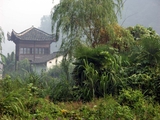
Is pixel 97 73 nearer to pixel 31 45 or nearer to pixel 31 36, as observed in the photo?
pixel 31 45

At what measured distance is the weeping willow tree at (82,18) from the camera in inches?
322

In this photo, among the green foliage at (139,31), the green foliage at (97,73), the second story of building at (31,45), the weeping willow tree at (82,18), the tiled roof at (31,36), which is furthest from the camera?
the second story of building at (31,45)

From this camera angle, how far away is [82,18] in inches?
323

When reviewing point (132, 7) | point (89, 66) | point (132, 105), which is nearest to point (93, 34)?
point (89, 66)

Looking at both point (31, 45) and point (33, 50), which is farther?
point (33, 50)

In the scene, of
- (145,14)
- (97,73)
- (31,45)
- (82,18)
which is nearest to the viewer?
(97,73)

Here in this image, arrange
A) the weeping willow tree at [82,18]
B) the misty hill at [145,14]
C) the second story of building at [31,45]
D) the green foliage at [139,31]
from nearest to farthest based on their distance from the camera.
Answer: the weeping willow tree at [82,18]
the green foliage at [139,31]
the second story of building at [31,45]
the misty hill at [145,14]

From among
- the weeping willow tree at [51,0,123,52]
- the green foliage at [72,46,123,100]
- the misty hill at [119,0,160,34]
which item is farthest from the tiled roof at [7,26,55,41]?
the green foliage at [72,46,123,100]

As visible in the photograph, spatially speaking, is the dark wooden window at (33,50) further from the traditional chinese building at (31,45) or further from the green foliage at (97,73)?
the green foliage at (97,73)

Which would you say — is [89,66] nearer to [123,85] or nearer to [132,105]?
[123,85]

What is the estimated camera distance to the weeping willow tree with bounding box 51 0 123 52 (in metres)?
8.17

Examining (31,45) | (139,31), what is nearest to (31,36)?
(31,45)

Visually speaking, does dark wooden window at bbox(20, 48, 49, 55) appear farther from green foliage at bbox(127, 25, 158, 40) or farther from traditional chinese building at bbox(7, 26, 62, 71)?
green foliage at bbox(127, 25, 158, 40)

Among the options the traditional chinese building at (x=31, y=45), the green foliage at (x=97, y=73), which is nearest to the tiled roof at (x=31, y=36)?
the traditional chinese building at (x=31, y=45)
